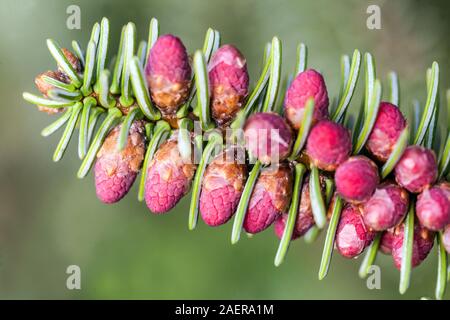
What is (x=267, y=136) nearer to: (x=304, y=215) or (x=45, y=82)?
(x=304, y=215)

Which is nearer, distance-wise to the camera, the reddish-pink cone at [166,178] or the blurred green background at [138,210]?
the reddish-pink cone at [166,178]

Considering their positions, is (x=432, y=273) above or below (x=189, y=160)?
below

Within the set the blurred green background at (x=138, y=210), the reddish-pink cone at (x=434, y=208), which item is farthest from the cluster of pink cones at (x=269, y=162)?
the blurred green background at (x=138, y=210)

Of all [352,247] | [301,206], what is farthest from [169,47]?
[352,247]

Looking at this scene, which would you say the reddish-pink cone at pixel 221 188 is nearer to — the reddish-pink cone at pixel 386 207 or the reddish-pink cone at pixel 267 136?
the reddish-pink cone at pixel 267 136

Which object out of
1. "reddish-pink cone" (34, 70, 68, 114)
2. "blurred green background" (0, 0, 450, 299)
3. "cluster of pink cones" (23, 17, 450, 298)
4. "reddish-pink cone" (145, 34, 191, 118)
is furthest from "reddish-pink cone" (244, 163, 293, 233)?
"blurred green background" (0, 0, 450, 299)

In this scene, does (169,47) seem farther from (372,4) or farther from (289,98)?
(372,4)

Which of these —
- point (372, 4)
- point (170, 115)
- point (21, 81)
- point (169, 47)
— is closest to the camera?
point (169, 47)
